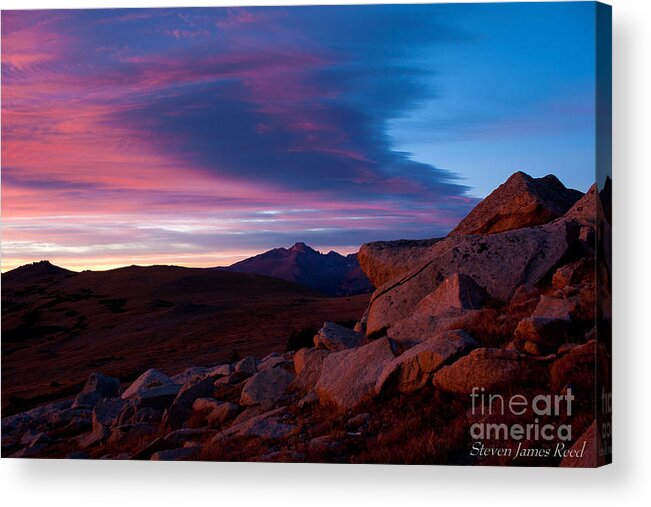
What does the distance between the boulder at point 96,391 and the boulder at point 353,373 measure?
841 cm

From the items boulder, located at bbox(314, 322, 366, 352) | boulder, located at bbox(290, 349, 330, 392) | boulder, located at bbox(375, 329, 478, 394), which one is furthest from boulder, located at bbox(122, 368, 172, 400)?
boulder, located at bbox(375, 329, 478, 394)

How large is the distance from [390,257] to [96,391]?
8.96 m

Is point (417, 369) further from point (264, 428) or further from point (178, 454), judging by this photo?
point (178, 454)

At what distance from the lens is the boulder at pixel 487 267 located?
18.9 m

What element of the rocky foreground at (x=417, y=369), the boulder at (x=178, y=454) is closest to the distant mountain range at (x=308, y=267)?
the rocky foreground at (x=417, y=369)

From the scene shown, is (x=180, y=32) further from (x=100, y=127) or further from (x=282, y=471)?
(x=282, y=471)

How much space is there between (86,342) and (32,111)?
1895 cm

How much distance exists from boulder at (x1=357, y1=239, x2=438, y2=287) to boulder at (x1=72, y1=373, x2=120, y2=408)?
25.8ft

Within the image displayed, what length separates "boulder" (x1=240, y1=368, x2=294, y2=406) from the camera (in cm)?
1889

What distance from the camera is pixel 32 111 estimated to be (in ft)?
66.1

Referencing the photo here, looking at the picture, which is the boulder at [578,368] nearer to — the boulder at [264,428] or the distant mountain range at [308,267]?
the boulder at [264,428]

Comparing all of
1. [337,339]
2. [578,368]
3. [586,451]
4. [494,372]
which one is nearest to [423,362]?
[494,372]

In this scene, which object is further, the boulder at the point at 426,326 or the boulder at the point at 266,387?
the boulder at the point at 266,387

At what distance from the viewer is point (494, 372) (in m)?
15.8
